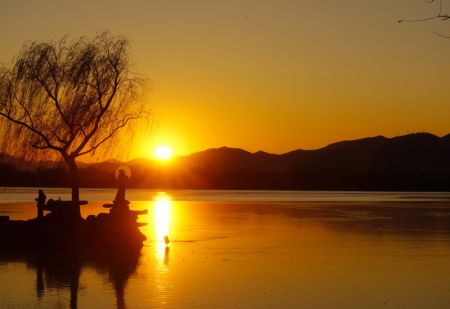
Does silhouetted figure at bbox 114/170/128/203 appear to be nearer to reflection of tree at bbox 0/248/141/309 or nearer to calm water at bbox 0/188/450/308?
calm water at bbox 0/188/450/308

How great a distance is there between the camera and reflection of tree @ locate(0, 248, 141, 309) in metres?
15.6

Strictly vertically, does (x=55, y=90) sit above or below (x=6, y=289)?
above

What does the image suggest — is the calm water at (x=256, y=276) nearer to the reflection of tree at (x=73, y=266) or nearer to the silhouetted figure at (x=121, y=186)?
the reflection of tree at (x=73, y=266)

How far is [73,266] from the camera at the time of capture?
64.5 feet

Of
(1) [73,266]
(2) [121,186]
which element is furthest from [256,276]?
(2) [121,186]

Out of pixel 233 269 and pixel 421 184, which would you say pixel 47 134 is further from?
pixel 421 184

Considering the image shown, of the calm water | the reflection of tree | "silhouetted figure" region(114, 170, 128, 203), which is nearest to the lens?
the calm water

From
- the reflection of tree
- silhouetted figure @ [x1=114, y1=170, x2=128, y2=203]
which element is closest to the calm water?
the reflection of tree

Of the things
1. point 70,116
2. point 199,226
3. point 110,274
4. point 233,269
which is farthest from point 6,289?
point 199,226

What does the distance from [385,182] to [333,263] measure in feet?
588

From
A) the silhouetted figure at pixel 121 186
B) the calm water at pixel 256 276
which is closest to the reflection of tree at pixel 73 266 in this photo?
the calm water at pixel 256 276

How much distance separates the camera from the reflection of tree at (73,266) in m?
15.6

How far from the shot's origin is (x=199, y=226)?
36.8m

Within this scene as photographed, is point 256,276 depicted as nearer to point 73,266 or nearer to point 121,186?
point 73,266
